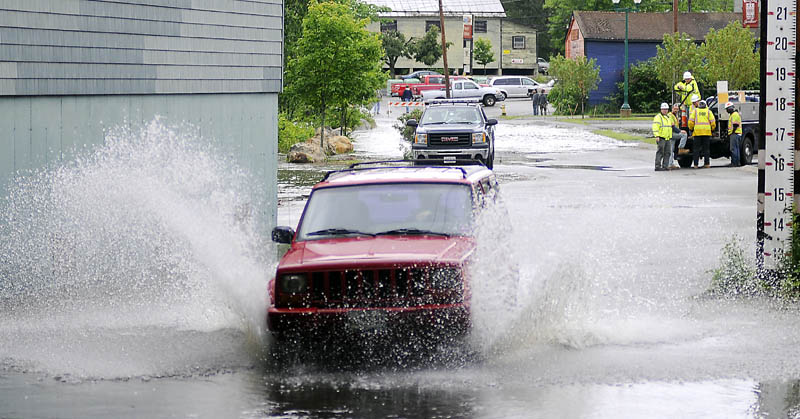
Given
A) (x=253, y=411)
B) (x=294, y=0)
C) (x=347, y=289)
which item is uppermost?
(x=294, y=0)

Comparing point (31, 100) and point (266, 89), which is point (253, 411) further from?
point (266, 89)

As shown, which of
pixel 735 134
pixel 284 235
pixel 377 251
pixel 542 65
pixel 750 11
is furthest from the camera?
pixel 542 65

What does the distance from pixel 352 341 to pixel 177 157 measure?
23.9ft

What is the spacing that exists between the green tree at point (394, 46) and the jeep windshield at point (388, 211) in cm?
7965

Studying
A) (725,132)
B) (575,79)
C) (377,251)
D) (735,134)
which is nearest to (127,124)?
(377,251)

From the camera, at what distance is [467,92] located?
70.4 meters

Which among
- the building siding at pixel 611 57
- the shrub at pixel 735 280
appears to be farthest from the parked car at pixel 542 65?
the shrub at pixel 735 280

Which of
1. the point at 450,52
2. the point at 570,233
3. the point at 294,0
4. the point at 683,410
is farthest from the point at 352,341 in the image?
the point at 450,52

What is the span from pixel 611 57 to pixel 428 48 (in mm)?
26292

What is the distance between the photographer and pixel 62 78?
1336cm

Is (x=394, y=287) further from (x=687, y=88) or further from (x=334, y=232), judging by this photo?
(x=687, y=88)

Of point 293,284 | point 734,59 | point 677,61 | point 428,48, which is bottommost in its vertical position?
point 293,284

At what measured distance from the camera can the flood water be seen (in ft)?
25.6

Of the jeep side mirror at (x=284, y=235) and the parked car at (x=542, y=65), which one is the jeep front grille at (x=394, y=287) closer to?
the jeep side mirror at (x=284, y=235)
